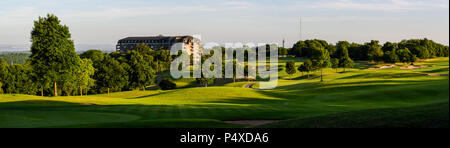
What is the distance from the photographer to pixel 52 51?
50.3m

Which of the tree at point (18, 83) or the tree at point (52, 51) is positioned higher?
the tree at point (52, 51)

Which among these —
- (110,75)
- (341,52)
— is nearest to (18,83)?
(110,75)

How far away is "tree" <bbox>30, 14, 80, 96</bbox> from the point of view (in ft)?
164

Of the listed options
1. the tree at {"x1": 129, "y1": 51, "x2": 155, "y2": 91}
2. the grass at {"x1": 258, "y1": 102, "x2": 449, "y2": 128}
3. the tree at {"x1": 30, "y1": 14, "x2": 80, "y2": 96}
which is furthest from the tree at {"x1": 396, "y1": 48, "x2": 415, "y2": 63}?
the grass at {"x1": 258, "y1": 102, "x2": 449, "y2": 128}

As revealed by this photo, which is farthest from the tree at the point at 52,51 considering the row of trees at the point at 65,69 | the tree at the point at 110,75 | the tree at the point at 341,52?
the tree at the point at 341,52

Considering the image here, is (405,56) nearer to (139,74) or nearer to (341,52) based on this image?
(341,52)

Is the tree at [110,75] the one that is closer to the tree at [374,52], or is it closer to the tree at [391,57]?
the tree at [391,57]

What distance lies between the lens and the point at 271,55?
183m

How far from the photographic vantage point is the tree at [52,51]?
50062 mm

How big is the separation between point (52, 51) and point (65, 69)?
12.4 ft

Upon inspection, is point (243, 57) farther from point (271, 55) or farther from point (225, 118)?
point (225, 118)

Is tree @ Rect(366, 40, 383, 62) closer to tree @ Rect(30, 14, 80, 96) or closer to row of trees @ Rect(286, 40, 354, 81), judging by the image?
row of trees @ Rect(286, 40, 354, 81)
